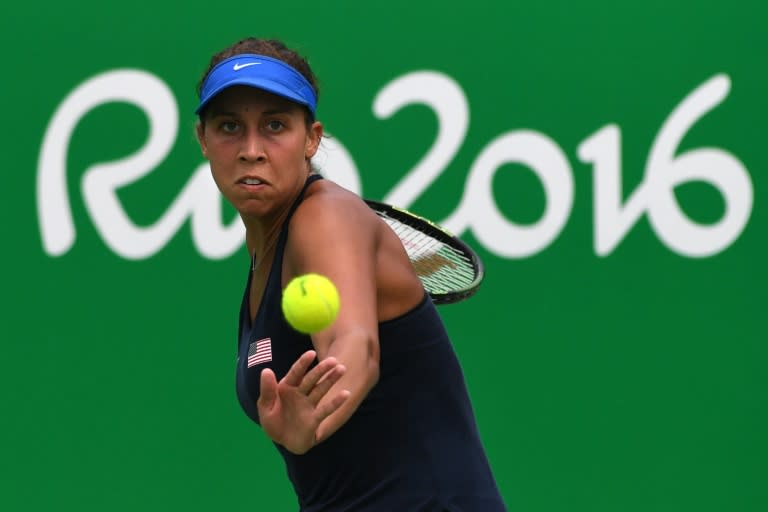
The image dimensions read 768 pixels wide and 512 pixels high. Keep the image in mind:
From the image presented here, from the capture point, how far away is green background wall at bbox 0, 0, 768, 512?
465 cm

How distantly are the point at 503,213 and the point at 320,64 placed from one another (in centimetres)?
79

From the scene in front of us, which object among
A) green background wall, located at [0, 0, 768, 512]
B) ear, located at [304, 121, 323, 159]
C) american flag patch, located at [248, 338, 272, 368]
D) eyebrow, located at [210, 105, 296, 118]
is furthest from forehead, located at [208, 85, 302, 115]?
green background wall, located at [0, 0, 768, 512]

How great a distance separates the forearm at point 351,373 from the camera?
193 cm

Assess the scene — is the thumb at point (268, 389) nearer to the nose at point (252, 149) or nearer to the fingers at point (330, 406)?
the fingers at point (330, 406)

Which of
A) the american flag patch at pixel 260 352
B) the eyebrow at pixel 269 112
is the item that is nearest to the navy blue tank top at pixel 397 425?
the american flag patch at pixel 260 352

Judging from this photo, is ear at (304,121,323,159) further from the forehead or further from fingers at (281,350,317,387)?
fingers at (281,350,317,387)

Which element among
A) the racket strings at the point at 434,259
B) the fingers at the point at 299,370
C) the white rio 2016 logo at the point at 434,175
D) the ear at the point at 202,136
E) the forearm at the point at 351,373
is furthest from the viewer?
the white rio 2016 logo at the point at 434,175

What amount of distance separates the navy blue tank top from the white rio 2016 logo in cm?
228

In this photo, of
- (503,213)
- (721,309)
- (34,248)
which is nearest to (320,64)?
(503,213)

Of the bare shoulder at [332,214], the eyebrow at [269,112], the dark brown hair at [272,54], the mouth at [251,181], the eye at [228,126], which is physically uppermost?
the dark brown hair at [272,54]

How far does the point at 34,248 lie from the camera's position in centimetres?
466

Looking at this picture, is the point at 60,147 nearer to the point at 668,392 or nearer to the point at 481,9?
the point at 481,9

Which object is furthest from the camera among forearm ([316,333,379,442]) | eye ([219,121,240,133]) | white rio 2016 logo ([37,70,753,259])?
white rio 2016 logo ([37,70,753,259])

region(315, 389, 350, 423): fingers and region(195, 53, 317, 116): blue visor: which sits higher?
region(195, 53, 317, 116): blue visor
